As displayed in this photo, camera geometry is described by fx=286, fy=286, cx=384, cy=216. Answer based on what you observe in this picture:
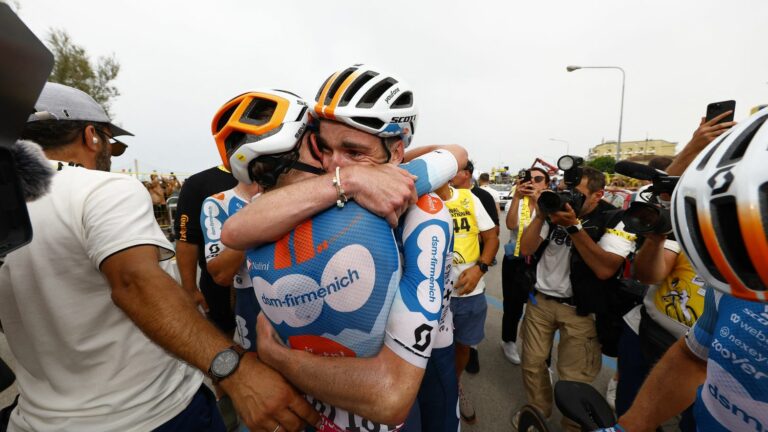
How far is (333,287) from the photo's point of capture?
98 centimetres

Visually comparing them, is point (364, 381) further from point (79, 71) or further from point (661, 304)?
point (79, 71)

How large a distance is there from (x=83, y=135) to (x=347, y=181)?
1763 mm

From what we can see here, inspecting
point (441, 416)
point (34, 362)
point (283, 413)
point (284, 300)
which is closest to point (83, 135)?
point (34, 362)

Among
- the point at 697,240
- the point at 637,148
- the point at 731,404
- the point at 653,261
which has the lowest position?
the point at 637,148

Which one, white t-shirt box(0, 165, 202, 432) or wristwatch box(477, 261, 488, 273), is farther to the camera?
wristwatch box(477, 261, 488, 273)

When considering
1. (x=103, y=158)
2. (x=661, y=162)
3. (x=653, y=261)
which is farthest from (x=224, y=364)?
(x=661, y=162)

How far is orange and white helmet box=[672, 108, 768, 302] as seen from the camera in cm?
61

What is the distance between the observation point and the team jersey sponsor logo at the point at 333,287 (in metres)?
0.96

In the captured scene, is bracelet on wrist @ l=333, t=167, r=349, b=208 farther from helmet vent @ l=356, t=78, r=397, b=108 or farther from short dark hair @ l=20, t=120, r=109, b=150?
short dark hair @ l=20, t=120, r=109, b=150

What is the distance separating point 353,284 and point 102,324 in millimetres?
1311

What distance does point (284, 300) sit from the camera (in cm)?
105

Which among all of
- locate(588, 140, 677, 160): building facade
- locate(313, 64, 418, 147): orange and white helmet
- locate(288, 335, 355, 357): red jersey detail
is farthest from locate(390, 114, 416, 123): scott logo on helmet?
locate(588, 140, 677, 160): building facade

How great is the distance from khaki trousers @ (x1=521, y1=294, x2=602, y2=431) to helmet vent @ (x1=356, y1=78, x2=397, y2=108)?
2876mm

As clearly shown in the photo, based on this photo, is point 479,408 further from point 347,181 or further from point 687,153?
point 347,181
